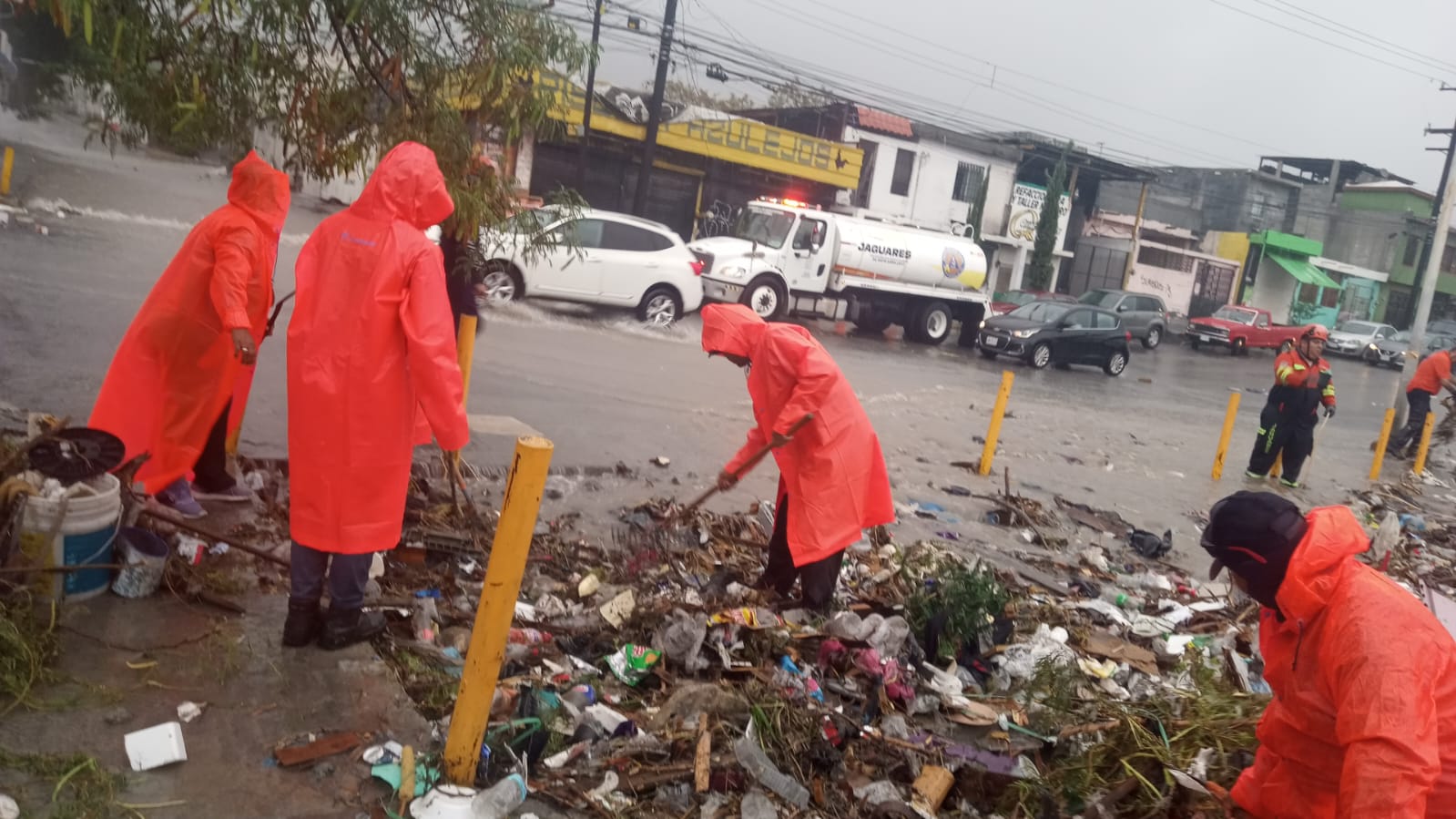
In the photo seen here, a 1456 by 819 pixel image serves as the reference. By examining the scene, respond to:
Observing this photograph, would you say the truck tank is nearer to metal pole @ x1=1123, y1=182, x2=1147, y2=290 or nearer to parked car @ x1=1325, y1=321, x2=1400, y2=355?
metal pole @ x1=1123, y1=182, x2=1147, y2=290

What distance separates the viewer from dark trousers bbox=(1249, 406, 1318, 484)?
11047mm

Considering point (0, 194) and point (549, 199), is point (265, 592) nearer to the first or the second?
point (549, 199)

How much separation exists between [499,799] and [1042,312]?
21560mm

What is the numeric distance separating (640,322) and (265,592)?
43.0 ft

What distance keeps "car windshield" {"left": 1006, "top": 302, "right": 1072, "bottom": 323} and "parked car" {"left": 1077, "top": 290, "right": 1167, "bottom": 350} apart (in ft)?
21.2

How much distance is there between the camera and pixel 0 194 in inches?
616

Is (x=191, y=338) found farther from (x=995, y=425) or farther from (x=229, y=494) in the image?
(x=995, y=425)

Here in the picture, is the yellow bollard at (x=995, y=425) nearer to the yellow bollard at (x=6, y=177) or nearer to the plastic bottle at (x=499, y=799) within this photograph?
the plastic bottle at (x=499, y=799)

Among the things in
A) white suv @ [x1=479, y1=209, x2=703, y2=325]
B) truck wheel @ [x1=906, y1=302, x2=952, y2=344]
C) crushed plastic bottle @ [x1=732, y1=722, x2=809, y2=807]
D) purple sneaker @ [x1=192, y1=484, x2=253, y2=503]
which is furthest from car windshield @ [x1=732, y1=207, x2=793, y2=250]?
crushed plastic bottle @ [x1=732, y1=722, x2=809, y2=807]

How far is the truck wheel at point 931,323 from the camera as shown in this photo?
22609 mm

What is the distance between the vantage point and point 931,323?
22.8m

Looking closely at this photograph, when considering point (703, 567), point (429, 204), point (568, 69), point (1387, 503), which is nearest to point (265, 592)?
point (429, 204)

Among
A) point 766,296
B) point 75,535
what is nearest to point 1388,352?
point 766,296

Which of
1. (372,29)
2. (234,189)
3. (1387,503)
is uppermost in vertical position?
(372,29)
